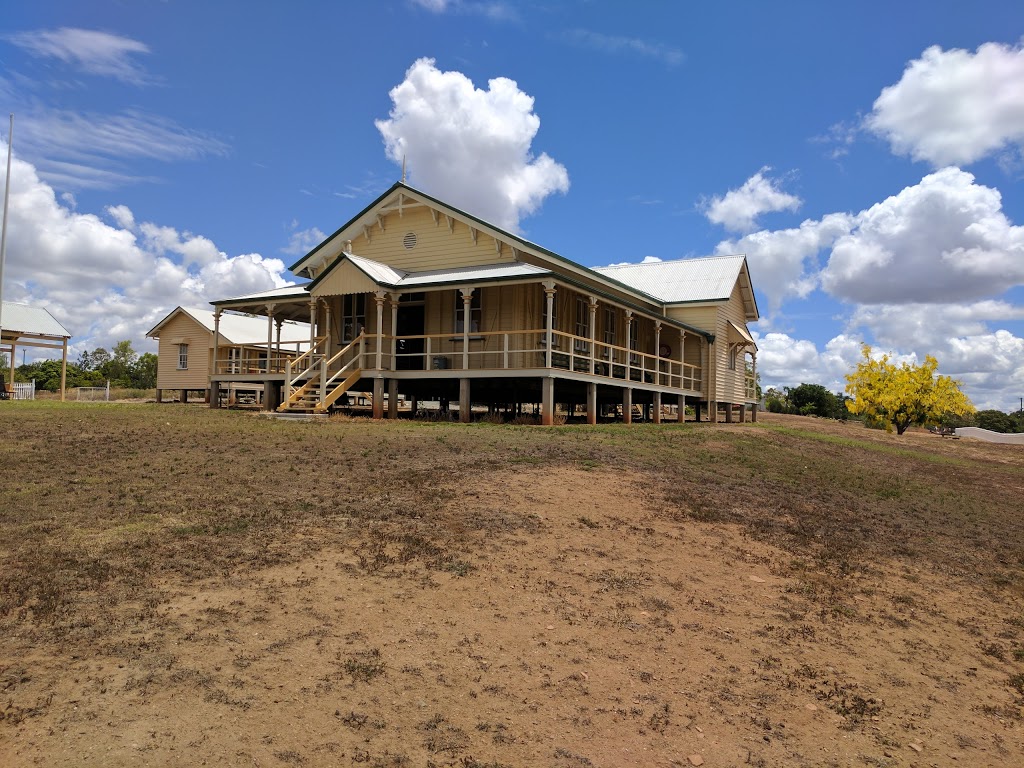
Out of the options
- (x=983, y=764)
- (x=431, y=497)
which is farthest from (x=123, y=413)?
(x=983, y=764)

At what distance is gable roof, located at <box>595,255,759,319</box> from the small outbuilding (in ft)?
86.5

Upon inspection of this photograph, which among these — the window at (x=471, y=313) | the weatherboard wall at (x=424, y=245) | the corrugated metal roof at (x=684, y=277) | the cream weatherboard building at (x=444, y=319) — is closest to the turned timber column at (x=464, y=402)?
the cream weatherboard building at (x=444, y=319)

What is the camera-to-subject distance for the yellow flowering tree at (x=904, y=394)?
36906 mm

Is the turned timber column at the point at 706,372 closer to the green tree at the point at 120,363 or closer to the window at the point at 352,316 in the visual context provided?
the window at the point at 352,316

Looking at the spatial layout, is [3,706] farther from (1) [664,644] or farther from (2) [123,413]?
(2) [123,413]

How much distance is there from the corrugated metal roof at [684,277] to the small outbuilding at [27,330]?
2595 cm

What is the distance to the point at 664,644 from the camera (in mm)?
6344

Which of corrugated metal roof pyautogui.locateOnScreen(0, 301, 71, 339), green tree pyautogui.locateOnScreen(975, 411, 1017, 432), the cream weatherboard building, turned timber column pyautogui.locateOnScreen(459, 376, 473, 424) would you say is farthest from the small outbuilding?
green tree pyautogui.locateOnScreen(975, 411, 1017, 432)

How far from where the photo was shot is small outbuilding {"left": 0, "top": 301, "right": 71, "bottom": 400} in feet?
111

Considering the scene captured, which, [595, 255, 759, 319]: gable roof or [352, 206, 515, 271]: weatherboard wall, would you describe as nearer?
[352, 206, 515, 271]: weatherboard wall

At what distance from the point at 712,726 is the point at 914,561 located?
588 centimetres

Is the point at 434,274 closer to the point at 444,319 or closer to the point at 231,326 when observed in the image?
the point at 444,319

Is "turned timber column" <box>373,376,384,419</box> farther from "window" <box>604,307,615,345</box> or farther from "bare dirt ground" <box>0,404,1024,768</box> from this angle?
"window" <box>604,307,615,345</box>

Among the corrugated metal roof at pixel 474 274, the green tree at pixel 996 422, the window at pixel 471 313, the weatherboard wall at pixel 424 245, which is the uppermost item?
the weatherboard wall at pixel 424 245
